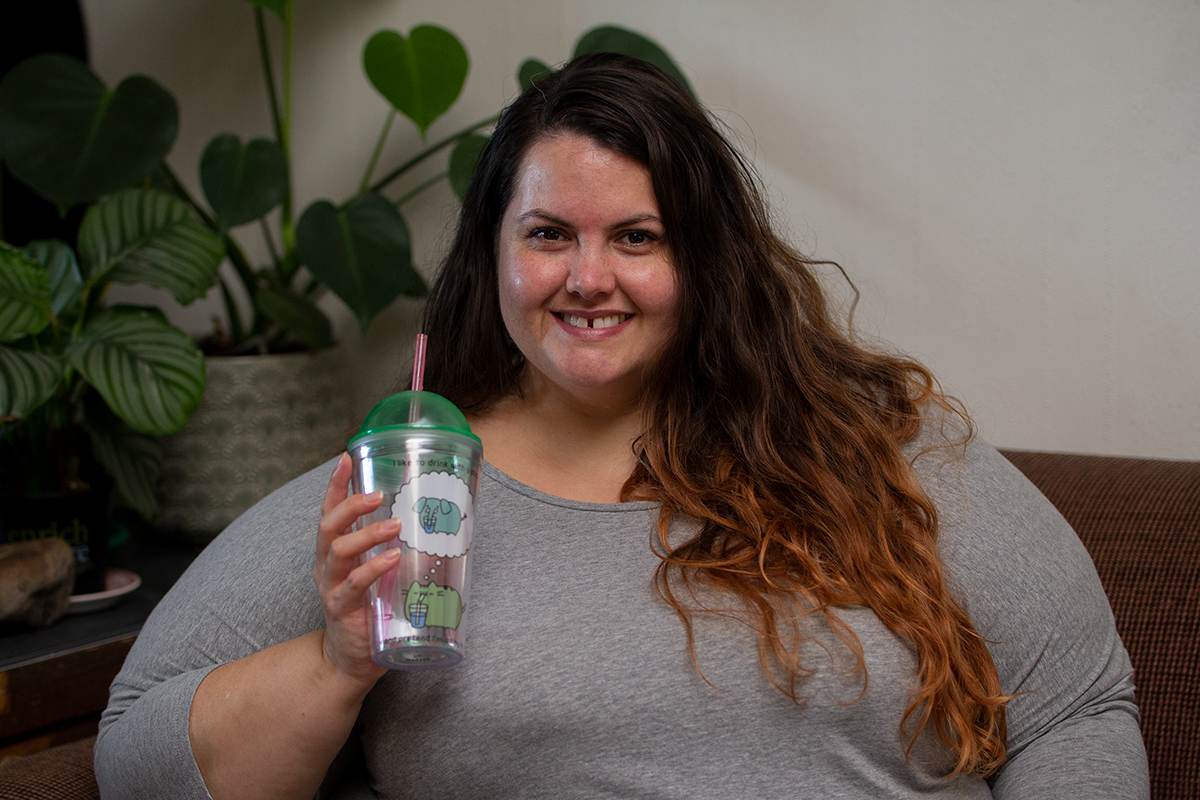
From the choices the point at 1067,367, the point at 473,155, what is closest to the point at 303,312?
the point at 473,155

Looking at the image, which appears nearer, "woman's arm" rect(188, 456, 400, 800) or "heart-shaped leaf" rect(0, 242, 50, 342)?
"woman's arm" rect(188, 456, 400, 800)

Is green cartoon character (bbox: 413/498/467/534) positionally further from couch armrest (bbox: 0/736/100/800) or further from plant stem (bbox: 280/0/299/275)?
plant stem (bbox: 280/0/299/275)

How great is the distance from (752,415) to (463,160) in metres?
0.88

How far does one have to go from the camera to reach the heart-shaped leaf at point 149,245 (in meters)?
1.62

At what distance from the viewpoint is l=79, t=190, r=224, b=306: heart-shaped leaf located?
162cm

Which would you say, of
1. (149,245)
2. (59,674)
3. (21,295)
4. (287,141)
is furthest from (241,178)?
(59,674)

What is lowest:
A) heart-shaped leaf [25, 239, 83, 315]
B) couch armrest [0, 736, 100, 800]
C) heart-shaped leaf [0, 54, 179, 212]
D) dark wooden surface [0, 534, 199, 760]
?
dark wooden surface [0, 534, 199, 760]

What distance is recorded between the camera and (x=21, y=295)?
1.45m

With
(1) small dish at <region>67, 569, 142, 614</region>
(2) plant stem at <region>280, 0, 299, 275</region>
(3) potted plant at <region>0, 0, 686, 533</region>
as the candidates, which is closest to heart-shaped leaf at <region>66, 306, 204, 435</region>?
(3) potted plant at <region>0, 0, 686, 533</region>

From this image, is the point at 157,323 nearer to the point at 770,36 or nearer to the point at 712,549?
the point at 712,549

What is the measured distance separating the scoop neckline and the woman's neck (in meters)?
0.02

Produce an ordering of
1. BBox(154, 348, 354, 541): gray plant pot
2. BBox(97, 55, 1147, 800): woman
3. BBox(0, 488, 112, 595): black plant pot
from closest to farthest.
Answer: BBox(97, 55, 1147, 800): woman < BBox(0, 488, 112, 595): black plant pot < BBox(154, 348, 354, 541): gray plant pot

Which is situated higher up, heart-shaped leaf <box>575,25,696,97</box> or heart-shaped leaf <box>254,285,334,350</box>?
heart-shaped leaf <box>575,25,696,97</box>

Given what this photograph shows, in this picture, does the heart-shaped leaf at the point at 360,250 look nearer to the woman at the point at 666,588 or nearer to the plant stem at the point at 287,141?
the plant stem at the point at 287,141
